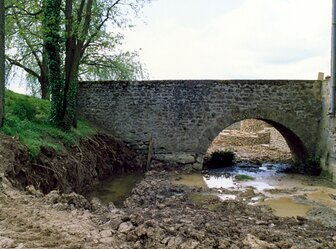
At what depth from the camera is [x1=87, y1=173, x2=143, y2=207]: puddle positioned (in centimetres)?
819

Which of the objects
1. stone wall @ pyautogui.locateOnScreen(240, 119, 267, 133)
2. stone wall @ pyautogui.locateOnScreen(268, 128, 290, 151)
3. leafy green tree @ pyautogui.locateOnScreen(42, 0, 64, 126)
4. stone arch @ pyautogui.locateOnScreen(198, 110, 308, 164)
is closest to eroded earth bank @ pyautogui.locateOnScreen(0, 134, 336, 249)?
leafy green tree @ pyautogui.locateOnScreen(42, 0, 64, 126)

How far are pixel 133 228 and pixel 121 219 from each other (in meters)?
0.33

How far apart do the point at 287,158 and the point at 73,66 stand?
10.5 m

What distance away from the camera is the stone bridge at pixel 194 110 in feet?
40.0

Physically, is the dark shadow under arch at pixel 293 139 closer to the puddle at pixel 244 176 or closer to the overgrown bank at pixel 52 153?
the puddle at pixel 244 176

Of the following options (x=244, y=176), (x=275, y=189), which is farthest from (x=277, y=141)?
(x=275, y=189)

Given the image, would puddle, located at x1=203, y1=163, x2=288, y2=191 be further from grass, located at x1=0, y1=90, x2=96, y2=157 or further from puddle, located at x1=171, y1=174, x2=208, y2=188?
grass, located at x1=0, y1=90, x2=96, y2=157

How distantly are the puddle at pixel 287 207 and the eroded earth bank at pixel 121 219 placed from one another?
0.33 metres

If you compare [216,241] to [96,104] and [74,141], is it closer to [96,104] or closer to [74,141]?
[74,141]

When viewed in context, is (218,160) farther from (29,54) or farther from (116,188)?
(29,54)

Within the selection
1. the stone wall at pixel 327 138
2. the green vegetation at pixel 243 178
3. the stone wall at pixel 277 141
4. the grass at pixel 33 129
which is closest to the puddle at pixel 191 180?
the green vegetation at pixel 243 178

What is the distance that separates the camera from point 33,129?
28.5 ft

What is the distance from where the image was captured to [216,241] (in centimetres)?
414

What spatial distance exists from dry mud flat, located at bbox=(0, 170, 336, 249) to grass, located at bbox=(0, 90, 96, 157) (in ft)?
7.17
